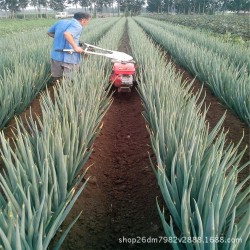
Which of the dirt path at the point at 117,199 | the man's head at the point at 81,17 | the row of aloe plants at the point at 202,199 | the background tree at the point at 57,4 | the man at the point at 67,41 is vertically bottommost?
the dirt path at the point at 117,199

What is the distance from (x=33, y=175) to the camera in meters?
1.87

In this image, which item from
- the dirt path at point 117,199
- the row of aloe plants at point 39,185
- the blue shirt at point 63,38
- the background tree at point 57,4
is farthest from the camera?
the background tree at point 57,4

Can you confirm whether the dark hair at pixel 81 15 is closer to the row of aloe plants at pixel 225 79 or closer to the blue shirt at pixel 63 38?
the blue shirt at pixel 63 38

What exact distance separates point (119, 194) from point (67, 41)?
9.57 feet

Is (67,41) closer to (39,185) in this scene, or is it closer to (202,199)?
(39,185)

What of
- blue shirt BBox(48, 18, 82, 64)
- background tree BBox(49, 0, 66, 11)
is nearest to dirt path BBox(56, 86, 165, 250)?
blue shirt BBox(48, 18, 82, 64)

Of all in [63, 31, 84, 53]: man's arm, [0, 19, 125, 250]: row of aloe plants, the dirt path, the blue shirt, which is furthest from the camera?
the blue shirt

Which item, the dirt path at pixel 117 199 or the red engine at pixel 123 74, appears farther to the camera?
the red engine at pixel 123 74

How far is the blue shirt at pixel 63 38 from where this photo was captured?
15.6 ft

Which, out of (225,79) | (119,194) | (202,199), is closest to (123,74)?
(225,79)

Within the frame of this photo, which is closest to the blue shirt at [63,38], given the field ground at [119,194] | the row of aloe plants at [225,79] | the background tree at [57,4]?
the field ground at [119,194]

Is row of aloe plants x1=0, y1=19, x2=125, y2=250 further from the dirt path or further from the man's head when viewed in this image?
the man's head

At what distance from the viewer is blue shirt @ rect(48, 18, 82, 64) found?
476cm

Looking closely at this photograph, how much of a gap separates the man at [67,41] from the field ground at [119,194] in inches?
50.0
